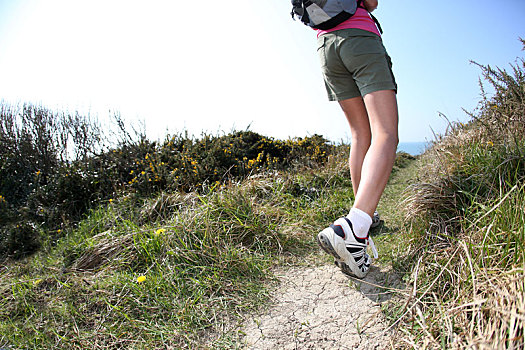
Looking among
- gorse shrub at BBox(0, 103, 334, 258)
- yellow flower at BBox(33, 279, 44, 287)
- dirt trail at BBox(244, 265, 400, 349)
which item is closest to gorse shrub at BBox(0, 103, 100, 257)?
gorse shrub at BBox(0, 103, 334, 258)

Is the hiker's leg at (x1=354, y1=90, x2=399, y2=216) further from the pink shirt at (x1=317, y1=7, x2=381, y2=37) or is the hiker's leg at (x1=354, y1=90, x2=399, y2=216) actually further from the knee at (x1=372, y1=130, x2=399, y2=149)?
the pink shirt at (x1=317, y1=7, x2=381, y2=37)

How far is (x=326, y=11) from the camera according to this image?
1885mm

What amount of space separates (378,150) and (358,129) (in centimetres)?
44

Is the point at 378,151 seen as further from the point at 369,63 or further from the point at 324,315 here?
the point at 324,315

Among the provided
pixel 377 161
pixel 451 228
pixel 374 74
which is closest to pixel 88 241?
pixel 377 161

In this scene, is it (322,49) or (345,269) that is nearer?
(345,269)

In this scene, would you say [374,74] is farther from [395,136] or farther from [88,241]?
[88,241]

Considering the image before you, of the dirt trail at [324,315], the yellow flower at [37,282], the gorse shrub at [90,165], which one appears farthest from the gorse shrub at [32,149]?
the dirt trail at [324,315]

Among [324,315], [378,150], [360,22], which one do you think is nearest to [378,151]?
[378,150]

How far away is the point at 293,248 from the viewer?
2453 millimetres

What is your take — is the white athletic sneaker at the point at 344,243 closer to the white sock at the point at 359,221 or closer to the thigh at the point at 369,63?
the white sock at the point at 359,221

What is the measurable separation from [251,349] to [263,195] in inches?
68.3

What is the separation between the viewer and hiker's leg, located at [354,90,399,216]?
5.77 feet

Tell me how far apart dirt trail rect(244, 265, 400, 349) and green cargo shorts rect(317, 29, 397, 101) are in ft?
3.66
